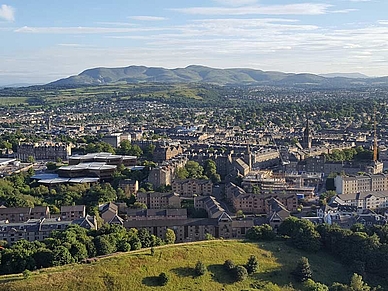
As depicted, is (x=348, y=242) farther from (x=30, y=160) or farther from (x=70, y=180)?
(x=30, y=160)

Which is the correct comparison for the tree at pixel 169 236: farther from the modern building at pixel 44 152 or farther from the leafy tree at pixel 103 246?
the modern building at pixel 44 152

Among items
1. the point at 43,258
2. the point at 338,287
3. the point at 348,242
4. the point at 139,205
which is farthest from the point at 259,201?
the point at 43,258

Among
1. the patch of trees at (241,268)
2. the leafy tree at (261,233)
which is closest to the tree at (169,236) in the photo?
the leafy tree at (261,233)

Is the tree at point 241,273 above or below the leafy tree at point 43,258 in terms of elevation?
below

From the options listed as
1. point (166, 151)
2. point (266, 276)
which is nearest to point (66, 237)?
point (266, 276)

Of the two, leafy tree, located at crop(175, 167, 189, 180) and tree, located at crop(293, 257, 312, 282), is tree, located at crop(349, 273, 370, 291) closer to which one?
tree, located at crop(293, 257, 312, 282)

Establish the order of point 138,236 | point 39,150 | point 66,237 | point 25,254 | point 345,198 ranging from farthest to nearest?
1. point 39,150
2. point 345,198
3. point 138,236
4. point 66,237
5. point 25,254

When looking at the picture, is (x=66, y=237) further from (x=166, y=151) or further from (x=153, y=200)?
(x=166, y=151)
